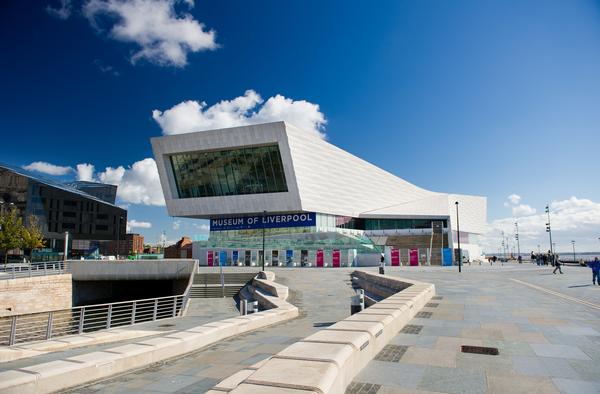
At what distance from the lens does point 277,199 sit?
5900 cm

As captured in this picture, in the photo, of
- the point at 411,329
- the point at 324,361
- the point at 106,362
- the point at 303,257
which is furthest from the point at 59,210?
the point at 324,361

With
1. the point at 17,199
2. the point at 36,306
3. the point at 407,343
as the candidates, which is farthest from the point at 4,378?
the point at 17,199

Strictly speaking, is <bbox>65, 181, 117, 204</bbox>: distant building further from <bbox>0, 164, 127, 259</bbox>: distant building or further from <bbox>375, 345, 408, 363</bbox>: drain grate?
<bbox>375, 345, 408, 363</bbox>: drain grate

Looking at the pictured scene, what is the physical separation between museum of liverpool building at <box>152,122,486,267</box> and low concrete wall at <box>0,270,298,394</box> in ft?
121

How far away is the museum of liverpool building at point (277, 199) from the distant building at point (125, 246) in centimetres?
3262

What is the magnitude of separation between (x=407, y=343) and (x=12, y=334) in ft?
41.1

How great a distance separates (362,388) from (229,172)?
2286 inches

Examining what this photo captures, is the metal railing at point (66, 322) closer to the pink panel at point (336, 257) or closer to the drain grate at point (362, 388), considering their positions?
the drain grate at point (362, 388)

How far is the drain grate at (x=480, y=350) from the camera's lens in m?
6.84

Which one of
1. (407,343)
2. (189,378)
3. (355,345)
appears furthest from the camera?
(407,343)

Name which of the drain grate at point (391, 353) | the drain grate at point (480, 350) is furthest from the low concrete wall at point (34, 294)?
the drain grate at point (480, 350)

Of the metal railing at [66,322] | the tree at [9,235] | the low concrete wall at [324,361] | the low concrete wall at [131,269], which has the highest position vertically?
the tree at [9,235]

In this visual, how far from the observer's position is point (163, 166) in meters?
63.6

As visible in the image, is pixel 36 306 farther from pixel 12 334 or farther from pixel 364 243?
pixel 364 243
